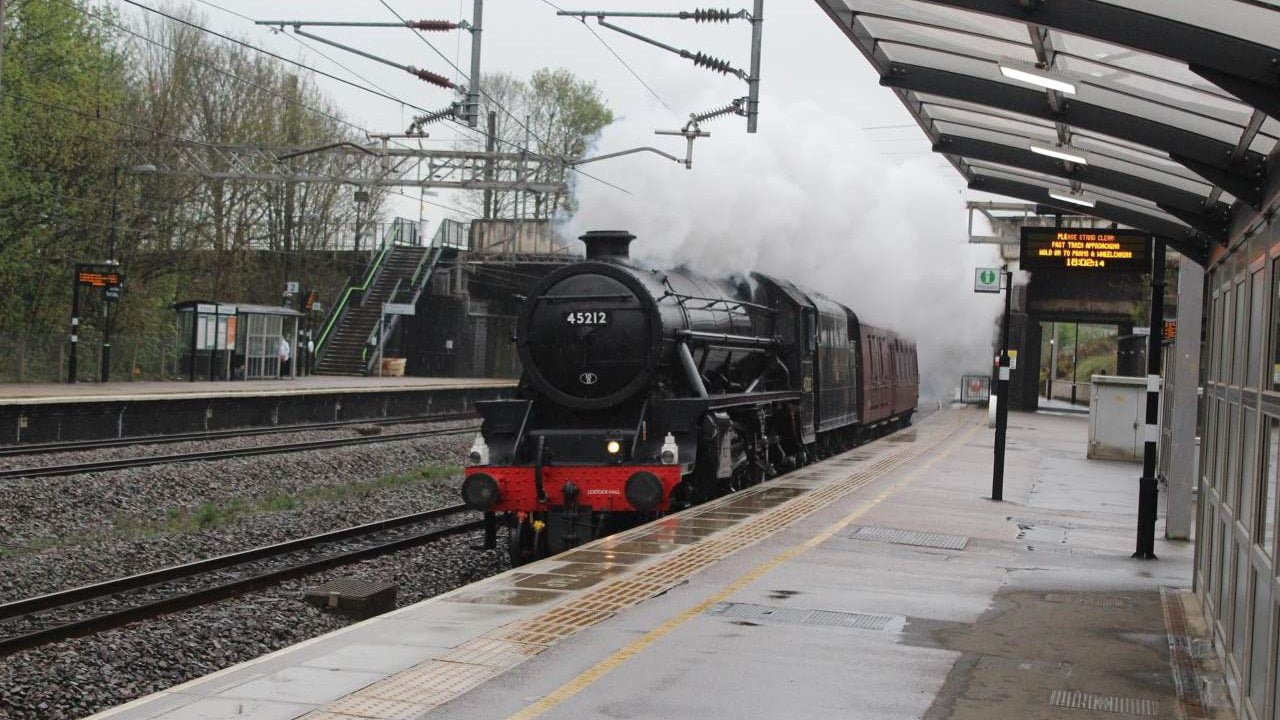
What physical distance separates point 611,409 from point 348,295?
38988 millimetres

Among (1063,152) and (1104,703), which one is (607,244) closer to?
(1063,152)

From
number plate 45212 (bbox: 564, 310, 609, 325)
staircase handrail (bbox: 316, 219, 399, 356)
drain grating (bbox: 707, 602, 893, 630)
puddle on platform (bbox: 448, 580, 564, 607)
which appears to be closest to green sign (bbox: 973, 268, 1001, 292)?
number plate 45212 (bbox: 564, 310, 609, 325)

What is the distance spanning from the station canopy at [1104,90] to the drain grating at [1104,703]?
105 inches

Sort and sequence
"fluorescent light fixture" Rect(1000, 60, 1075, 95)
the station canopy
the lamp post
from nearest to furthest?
the station canopy < "fluorescent light fixture" Rect(1000, 60, 1075, 95) < the lamp post

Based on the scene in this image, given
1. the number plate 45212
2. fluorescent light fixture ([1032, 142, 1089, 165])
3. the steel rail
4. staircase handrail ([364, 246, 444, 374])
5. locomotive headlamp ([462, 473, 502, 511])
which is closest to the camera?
fluorescent light fixture ([1032, 142, 1089, 165])

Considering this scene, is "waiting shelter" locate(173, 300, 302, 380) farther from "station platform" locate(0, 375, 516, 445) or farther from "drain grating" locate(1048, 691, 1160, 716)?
"drain grating" locate(1048, 691, 1160, 716)

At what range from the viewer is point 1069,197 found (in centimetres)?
1097

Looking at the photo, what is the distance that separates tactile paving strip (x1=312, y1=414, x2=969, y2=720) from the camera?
6.51 metres

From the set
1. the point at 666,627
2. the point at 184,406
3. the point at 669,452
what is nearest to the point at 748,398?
the point at 669,452

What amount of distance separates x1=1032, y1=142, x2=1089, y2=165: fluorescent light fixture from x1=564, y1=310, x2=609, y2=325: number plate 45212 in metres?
5.04

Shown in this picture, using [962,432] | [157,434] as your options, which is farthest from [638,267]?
[962,432]

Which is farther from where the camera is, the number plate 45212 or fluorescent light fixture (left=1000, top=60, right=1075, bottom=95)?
the number plate 45212

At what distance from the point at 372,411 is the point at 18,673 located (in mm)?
25764

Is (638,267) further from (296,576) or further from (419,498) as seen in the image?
(419,498)
